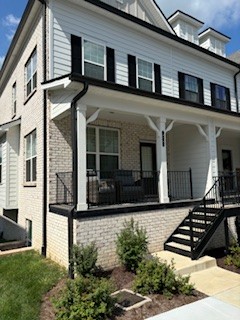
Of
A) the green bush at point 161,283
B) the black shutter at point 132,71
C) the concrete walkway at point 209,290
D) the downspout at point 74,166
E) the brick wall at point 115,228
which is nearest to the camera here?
the concrete walkway at point 209,290

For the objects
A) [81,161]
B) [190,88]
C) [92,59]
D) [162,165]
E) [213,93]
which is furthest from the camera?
[213,93]

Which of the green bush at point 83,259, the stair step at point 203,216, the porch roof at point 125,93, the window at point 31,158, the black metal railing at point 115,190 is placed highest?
the porch roof at point 125,93

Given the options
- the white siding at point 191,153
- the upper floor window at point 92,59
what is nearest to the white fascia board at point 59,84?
the upper floor window at point 92,59

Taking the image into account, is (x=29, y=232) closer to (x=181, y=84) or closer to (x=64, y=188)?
(x=64, y=188)

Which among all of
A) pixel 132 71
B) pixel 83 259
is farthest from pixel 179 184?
pixel 83 259

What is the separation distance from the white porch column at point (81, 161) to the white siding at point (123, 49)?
2.29 meters

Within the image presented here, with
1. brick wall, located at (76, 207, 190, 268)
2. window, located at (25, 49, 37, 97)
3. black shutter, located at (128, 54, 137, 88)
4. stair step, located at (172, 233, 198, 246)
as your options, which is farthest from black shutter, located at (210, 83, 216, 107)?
window, located at (25, 49, 37, 97)

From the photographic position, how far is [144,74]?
10594mm

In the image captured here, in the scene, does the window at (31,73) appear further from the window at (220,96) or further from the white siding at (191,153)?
the window at (220,96)

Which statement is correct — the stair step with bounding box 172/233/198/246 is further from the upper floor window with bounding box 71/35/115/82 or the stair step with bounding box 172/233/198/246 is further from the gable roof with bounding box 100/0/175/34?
the gable roof with bounding box 100/0/175/34

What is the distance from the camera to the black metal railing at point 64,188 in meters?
7.67

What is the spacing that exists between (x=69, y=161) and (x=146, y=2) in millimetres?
8099

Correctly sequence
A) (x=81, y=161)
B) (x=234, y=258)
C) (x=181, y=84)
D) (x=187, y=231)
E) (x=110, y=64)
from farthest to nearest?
(x=181, y=84), (x=110, y=64), (x=187, y=231), (x=234, y=258), (x=81, y=161)

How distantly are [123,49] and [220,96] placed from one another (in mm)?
5952
